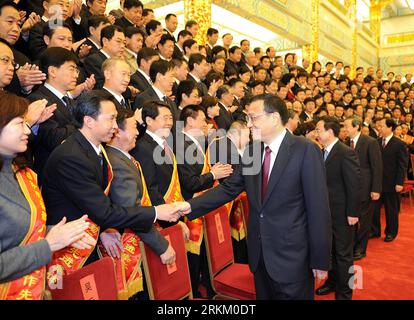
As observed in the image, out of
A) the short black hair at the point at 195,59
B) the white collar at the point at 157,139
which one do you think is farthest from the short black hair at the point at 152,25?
the white collar at the point at 157,139

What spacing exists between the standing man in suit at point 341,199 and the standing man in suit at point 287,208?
1059mm

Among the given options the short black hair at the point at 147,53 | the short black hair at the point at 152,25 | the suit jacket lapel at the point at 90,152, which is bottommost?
the suit jacket lapel at the point at 90,152

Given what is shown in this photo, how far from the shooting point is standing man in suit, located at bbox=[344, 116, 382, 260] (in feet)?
13.4

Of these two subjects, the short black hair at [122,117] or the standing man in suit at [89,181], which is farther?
the short black hair at [122,117]

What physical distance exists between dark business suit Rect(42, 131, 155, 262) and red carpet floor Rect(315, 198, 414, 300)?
2.06m

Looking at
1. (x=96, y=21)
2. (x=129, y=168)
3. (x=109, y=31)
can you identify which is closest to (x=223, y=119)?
(x=109, y=31)

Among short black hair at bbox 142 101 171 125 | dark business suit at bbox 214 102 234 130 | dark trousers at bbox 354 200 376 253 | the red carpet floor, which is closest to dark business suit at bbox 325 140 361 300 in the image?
the red carpet floor

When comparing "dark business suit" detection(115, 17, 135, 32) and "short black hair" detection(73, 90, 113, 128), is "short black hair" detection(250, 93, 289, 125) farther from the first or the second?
"dark business suit" detection(115, 17, 135, 32)

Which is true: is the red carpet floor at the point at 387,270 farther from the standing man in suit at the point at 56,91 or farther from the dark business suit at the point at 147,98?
the standing man in suit at the point at 56,91

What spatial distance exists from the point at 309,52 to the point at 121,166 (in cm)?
1175

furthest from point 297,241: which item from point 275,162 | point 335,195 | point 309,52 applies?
point 309,52

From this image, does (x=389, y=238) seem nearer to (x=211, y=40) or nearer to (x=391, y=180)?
(x=391, y=180)

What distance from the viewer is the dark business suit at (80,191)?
171cm

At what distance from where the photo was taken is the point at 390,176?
5.08 m
